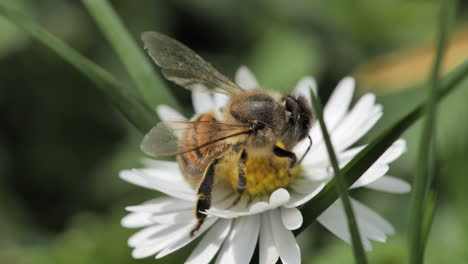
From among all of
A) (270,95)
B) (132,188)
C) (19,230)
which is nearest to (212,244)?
(270,95)

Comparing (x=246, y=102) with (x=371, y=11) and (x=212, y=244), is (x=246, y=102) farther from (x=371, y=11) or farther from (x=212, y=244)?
(x=371, y=11)

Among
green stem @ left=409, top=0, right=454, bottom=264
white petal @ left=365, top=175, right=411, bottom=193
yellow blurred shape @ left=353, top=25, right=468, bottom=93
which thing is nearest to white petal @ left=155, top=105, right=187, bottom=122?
white petal @ left=365, top=175, right=411, bottom=193

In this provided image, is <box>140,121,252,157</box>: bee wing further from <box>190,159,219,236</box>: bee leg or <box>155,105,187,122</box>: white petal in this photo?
<box>155,105,187,122</box>: white petal

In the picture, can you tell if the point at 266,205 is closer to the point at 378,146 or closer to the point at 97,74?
the point at 378,146

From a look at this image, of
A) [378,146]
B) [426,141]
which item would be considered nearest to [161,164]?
[378,146]

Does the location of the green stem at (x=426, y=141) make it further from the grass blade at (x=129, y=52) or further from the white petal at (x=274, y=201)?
the grass blade at (x=129, y=52)

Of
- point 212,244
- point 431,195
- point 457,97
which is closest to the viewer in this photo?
point 431,195
